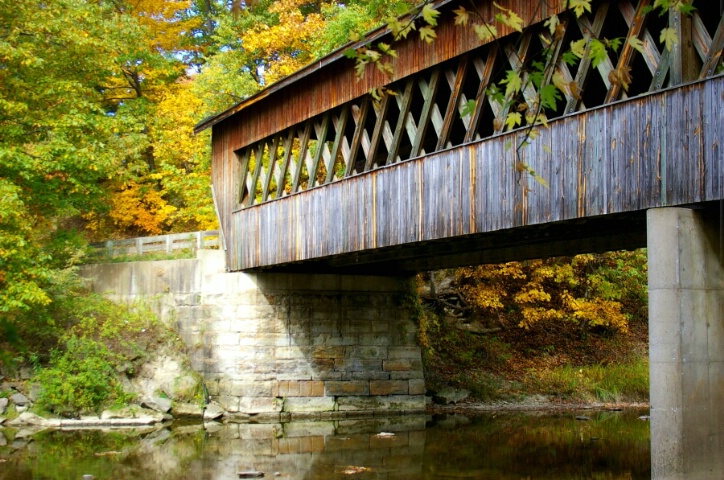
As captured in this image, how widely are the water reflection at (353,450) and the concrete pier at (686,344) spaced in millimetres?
2655

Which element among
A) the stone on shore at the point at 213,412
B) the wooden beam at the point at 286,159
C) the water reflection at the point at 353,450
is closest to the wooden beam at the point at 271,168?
A: the wooden beam at the point at 286,159

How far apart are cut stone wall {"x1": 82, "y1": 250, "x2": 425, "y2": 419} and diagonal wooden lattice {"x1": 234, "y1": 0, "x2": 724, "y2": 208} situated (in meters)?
1.98

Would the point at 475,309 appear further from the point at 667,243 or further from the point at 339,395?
the point at 667,243

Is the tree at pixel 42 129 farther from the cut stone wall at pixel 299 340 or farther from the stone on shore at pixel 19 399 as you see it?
the cut stone wall at pixel 299 340

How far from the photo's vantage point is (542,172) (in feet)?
32.9

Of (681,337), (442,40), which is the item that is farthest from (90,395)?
(681,337)

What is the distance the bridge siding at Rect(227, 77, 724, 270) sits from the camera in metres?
8.29

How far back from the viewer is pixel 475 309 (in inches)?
959

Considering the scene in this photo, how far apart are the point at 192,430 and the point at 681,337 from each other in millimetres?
10137

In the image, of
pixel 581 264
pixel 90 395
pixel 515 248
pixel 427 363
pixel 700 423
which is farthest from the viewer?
pixel 581 264

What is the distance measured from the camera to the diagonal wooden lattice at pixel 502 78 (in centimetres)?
843

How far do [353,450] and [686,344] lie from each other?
6.30m

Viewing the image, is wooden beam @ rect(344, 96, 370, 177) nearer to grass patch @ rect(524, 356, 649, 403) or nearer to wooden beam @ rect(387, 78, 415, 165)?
wooden beam @ rect(387, 78, 415, 165)

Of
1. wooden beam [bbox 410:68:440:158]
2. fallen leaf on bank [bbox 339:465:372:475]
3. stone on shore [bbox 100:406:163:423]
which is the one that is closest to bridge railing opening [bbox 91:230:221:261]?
stone on shore [bbox 100:406:163:423]
